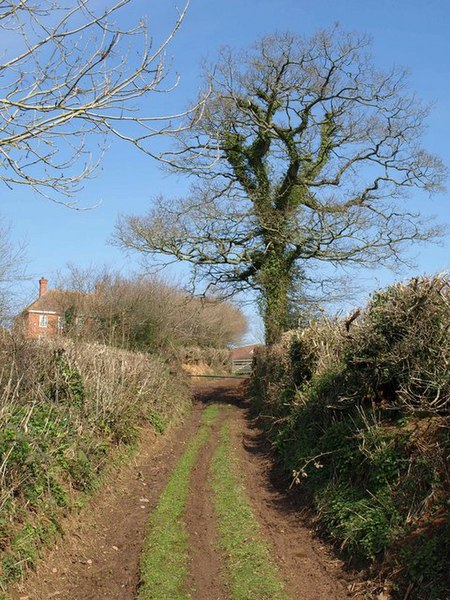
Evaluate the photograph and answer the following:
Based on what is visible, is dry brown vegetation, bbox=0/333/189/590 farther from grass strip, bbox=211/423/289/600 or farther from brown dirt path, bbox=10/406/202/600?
grass strip, bbox=211/423/289/600

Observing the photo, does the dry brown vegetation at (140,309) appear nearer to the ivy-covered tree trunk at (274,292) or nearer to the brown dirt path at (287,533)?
the ivy-covered tree trunk at (274,292)

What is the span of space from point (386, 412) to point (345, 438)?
80 cm

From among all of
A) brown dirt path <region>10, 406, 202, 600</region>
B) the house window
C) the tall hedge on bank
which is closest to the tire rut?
brown dirt path <region>10, 406, 202, 600</region>

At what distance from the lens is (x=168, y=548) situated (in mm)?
8734

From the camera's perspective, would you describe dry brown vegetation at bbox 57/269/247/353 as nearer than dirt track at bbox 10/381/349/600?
No

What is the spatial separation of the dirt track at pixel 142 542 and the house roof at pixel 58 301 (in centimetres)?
1654

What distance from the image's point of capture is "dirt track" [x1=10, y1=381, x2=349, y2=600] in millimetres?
7422

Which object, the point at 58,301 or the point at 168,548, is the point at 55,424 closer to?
the point at 168,548

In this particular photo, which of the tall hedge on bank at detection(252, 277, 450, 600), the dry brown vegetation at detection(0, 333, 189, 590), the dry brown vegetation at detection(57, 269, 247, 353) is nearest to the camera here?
the tall hedge on bank at detection(252, 277, 450, 600)

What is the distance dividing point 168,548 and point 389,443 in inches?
135

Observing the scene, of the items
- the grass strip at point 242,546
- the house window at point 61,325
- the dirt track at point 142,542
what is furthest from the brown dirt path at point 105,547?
the house window at point 61,325

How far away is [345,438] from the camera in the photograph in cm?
1034

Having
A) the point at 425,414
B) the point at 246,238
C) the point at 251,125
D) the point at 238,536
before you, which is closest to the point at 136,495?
the point at 238,536

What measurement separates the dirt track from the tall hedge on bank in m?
0.49
